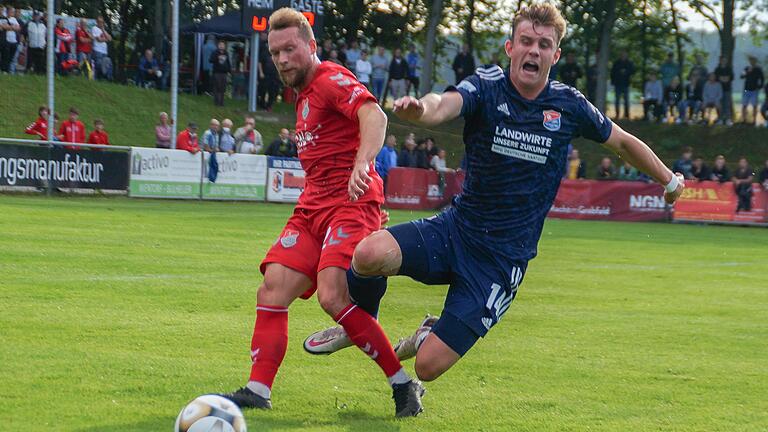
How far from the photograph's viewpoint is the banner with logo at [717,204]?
2817 centimetres

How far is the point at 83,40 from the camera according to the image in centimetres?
3206

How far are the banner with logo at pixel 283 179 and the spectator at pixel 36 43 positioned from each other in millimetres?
8581

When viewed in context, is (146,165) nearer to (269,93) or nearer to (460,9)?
(269,93)

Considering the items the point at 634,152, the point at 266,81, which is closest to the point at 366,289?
the point at 634,152

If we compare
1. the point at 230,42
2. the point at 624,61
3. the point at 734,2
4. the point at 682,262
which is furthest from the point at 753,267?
the point at 734,2

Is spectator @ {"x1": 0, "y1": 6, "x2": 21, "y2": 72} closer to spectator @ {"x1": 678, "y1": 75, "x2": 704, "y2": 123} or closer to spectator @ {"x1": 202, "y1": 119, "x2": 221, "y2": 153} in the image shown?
spectator @ {"x1": 202, "y1": 119, "x2": 221, "y2": 153}

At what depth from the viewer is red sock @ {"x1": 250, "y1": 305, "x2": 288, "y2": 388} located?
600 cm

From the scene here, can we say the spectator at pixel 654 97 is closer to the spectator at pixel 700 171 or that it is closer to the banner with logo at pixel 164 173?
the spectator at pixel 700 171

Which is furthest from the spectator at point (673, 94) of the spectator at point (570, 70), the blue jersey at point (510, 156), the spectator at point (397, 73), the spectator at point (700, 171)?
the blue jersey at point (510, 156)

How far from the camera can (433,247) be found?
6125 millimetres

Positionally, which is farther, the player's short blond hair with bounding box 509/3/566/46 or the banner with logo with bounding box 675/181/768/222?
the banner with logo with bounding box 675/181/768/222

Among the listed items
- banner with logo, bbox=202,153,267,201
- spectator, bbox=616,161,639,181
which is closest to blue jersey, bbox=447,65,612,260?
banner with logo, bbox=202,153,267,201

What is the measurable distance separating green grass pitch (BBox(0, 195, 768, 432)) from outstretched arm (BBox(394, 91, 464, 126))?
61.3 inches

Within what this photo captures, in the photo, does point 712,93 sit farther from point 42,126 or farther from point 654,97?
point 42,126
